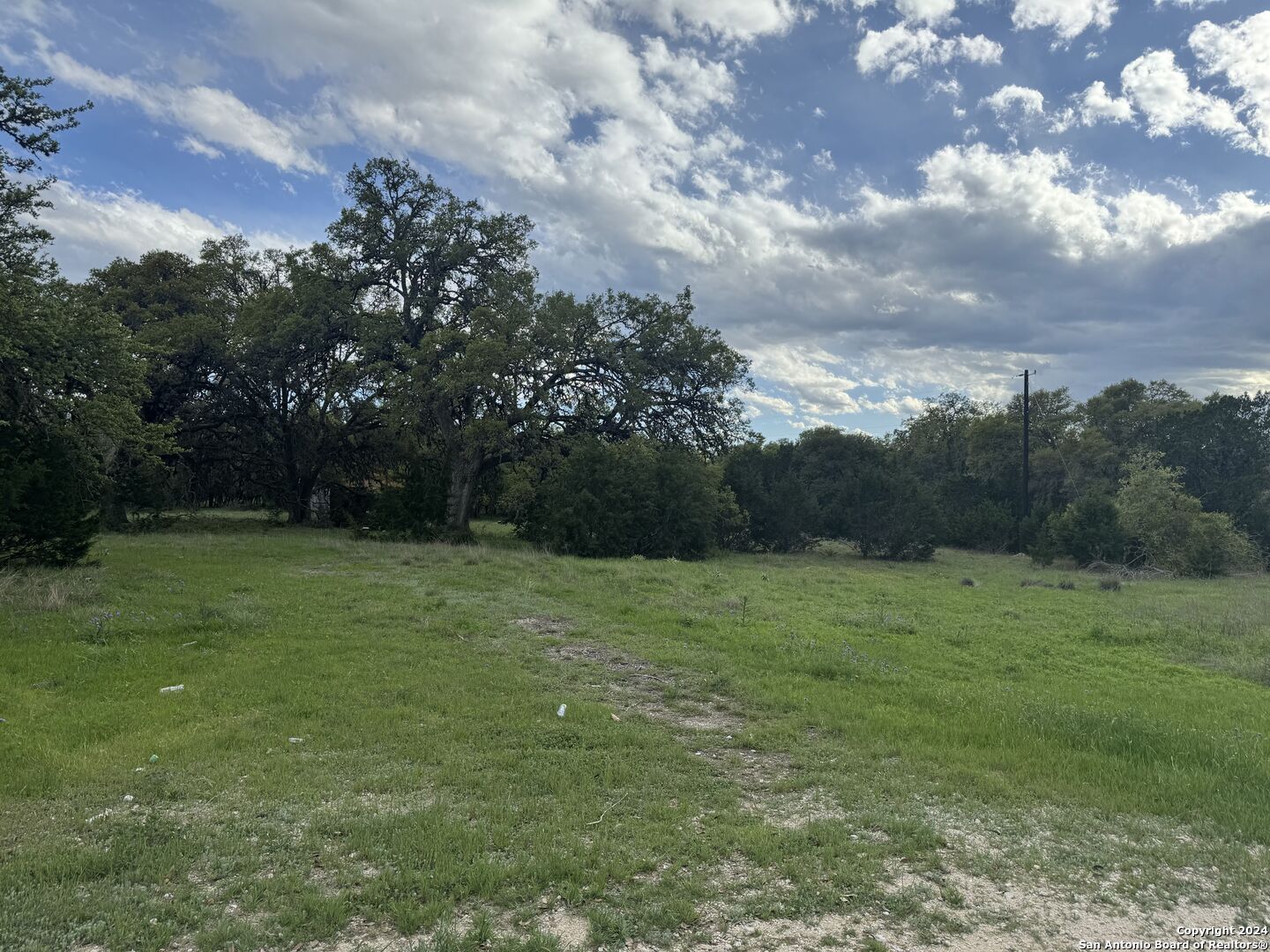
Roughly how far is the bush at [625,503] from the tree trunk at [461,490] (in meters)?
2.28

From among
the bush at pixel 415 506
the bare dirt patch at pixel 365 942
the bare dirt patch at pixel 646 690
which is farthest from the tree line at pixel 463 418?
the bare dirt patch at pixel 365 942

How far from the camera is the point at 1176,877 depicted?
165 inches

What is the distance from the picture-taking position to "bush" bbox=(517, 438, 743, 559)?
2614cm

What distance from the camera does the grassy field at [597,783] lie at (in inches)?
145

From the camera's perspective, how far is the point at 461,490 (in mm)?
28656

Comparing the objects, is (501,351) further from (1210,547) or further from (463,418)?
(1210,547)

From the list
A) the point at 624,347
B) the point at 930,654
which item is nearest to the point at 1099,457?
the point at 624,347

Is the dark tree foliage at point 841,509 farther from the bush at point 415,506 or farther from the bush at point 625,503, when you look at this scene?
the bush at point 415,506

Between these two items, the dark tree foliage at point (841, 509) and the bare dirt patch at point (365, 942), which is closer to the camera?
the bare dirt patch at point (365, 942)

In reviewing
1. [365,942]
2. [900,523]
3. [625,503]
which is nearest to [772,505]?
[900,523]

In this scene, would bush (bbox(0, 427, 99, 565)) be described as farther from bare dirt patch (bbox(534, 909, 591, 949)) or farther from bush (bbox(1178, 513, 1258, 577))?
bush (bbox(1178, 513, 1258, 577))

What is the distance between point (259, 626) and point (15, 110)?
13.4 meters

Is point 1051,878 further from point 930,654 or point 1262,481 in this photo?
point 1262,481

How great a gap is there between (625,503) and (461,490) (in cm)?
689
